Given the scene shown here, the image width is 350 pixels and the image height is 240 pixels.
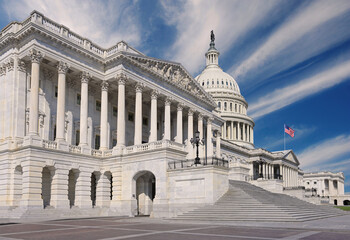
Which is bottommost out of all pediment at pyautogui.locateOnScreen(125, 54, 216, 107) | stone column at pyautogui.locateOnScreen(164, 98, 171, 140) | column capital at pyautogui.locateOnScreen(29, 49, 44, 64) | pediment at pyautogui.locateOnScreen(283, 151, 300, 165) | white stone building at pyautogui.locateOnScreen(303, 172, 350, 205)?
white stone building at pyautogui.locateOnScreen(303, 172, 350, 205)

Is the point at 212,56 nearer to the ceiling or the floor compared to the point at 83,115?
nearer to the ceiling

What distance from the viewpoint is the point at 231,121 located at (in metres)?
124

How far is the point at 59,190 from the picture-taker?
37219mm

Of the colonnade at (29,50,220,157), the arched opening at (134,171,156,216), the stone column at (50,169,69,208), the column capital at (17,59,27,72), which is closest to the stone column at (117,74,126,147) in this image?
the colonnade at (29,50,220,157)

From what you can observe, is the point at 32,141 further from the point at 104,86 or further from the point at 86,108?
the point at 104,86

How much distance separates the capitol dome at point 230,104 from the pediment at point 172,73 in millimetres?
60443

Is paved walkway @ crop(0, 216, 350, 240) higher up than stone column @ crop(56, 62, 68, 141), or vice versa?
stone column @ crop(56, 62, 68, 141)

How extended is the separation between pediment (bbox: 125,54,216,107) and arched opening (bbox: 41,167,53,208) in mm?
16332

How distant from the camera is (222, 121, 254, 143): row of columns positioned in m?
123

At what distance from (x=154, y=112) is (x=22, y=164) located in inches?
749

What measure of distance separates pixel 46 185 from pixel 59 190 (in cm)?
264

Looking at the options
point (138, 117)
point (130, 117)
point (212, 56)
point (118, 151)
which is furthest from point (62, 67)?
point (212, 56)

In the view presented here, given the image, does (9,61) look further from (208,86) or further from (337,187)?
(337,187)

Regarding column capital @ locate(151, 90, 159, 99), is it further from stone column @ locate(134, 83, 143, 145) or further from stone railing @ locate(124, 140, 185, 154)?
stone railing @ locate(124, 140, 185, 154)
